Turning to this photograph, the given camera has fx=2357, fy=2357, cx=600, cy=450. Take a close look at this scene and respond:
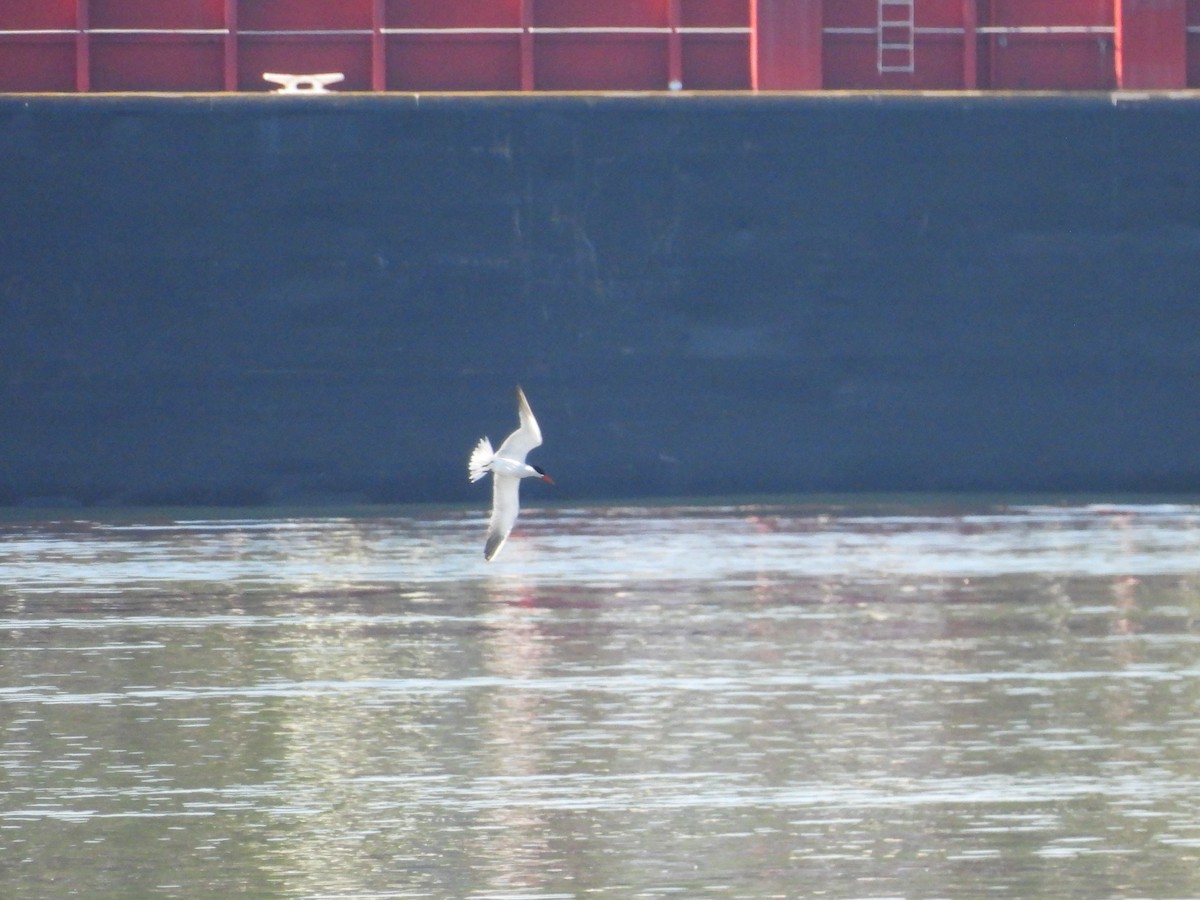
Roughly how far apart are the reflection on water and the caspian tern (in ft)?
1.59

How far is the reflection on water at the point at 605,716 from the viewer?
9164 mm

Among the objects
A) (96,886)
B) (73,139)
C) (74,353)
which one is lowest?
(96,886)

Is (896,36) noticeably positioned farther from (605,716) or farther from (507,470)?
(605,716)

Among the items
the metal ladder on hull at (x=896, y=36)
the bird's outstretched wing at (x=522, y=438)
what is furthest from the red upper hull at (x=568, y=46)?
the bird's outstretched wing at (x=522, y=438)

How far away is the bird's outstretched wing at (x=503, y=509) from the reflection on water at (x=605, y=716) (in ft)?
1.53

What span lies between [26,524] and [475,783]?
12.4 m

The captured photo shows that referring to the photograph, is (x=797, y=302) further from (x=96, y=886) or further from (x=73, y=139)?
(x=96, y=886)

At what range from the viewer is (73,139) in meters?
22.7

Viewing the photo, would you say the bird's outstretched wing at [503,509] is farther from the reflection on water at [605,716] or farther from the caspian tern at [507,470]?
the reflection on water at [605,716]

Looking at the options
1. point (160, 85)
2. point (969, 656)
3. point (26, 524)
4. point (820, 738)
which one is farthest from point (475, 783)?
point (160, 85)

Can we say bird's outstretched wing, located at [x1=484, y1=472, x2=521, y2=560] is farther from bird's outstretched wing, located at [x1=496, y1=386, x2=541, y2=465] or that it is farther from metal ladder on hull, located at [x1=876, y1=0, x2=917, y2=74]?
metal ladder on hull, located at [x1=876, y1=0, x2=917, y2=74]

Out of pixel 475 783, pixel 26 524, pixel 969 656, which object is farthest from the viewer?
pixel 26 524

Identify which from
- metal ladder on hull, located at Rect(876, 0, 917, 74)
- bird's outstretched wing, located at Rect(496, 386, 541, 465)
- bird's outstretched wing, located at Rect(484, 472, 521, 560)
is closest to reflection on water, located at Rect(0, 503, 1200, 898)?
bird's outstretched wing, located at Rect(484, 472, 521, 560)

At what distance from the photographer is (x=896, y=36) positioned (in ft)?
77.2
